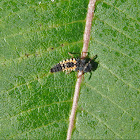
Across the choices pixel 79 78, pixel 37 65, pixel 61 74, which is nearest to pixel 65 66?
pixel 61 74

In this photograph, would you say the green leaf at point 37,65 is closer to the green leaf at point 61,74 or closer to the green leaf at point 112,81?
the green leaf at point 61,74

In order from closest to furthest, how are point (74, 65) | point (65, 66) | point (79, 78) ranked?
point (65, 66) → point (79, 78) → point (74, 65)

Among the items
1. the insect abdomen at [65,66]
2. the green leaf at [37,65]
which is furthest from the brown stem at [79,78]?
the insect abdomen at [65,66]

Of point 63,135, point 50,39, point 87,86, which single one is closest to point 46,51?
point 50,39

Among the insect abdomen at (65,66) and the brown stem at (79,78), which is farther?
the insect abdomen at (65,66)

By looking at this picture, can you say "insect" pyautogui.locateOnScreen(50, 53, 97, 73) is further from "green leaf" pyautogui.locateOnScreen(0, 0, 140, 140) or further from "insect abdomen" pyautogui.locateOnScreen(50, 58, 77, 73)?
"green leaf" pyautogui.locateOnScreen(0, 0, 140, 140)

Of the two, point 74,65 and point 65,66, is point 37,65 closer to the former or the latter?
point 65,66

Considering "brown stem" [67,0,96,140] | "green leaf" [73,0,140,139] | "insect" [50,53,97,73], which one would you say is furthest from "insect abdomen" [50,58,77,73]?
"green leaf" [73,0,140,139]
